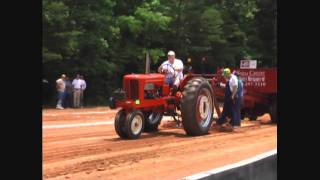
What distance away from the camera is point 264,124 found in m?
18.9

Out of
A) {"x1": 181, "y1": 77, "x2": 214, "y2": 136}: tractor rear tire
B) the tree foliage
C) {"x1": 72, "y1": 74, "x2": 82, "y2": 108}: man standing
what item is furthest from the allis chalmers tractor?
{"x1": 72, "y1": 74, "x2": 82, "y2": 108}: man standing

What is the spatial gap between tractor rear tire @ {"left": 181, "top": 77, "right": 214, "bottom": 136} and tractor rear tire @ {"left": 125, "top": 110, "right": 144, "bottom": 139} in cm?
105

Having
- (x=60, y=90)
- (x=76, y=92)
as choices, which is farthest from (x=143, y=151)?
(x=76, y=92)

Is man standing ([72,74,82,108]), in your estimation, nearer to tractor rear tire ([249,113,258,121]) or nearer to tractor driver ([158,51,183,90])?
tractor rear tire ([249,113,258,121])

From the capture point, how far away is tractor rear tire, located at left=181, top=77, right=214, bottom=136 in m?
13.6

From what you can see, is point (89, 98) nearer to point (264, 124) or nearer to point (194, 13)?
point (194, 13)

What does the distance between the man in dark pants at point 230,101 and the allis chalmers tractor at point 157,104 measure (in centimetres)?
171

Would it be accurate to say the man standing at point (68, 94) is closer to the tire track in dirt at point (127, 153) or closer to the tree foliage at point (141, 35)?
the tree foliage at point (141, 35)

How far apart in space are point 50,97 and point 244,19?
18.9m

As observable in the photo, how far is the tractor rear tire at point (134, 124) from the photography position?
1297 cm

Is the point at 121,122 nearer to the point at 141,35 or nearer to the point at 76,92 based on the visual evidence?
the point at 76,92

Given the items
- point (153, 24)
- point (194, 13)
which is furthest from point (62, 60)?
point (194, 13)

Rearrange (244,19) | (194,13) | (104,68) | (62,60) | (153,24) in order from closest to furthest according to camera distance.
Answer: (62,60) < (104,68) < (153,24) < (194,13) < (244,19)
